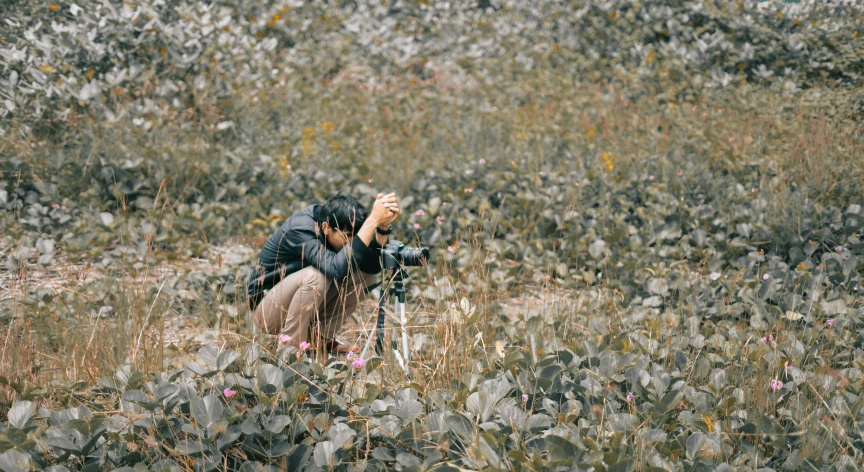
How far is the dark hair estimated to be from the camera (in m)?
3.50

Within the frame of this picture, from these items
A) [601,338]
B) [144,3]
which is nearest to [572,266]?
[601,338]

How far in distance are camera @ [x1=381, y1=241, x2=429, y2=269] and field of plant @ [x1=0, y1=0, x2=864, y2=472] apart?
0.29 feet

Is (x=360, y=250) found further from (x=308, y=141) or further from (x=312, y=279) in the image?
(x=308, y=141)

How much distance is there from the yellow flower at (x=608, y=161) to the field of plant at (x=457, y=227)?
0.07 m

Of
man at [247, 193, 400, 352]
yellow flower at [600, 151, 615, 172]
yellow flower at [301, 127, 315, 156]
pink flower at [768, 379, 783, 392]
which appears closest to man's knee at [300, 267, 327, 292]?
man at [247, 193, 400, 352]

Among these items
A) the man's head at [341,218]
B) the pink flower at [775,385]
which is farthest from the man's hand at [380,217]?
the pink flower at [775,385]

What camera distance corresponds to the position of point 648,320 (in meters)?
3.54

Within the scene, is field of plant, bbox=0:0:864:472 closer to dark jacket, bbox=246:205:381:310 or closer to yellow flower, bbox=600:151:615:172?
yellow flower, bbox=600:151:615:172

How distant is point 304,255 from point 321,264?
5.8 inches

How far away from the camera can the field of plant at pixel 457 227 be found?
2.26m

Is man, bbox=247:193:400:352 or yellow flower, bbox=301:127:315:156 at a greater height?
man, bbox=247:193:400:352

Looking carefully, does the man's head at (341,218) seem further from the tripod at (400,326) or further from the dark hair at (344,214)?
the tripod at (400,326)

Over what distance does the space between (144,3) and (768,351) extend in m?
5.97

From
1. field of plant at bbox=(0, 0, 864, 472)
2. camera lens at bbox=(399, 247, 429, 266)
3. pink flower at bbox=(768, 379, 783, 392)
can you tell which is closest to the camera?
field of plant at bbox=(0, 0, 864, 472)
